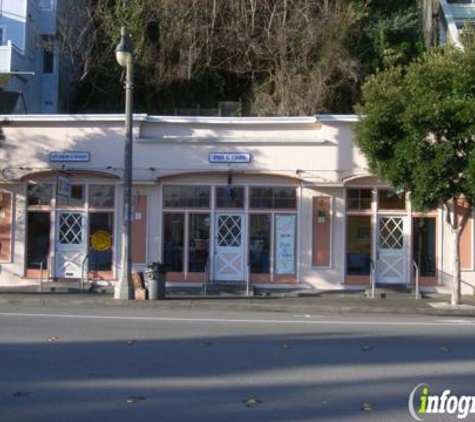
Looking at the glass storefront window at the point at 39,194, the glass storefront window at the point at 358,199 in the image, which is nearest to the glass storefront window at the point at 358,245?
the glass storefront window at the point at 358,199

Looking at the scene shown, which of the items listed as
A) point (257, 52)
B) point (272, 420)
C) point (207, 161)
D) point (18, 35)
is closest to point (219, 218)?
point (207, 161)

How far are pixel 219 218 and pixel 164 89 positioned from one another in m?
14.0

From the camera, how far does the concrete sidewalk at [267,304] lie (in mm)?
18016

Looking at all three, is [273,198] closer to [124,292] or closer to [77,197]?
[124,292]

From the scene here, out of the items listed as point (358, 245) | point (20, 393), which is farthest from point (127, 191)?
point (20, 393)

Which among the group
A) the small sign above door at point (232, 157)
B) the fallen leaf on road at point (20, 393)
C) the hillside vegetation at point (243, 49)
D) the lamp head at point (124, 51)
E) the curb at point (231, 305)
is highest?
the hillside vegetation at point (243, 49)

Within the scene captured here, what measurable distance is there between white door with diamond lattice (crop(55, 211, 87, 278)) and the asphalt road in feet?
26.5

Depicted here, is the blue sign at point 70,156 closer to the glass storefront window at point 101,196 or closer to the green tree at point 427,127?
the glass storefront window at point 101,196

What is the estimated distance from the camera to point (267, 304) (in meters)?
18.7

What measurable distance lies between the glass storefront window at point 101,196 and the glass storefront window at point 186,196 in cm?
170

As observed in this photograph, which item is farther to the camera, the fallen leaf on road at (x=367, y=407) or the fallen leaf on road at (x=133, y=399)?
the fallen leaf on road at (x=133, y=399)

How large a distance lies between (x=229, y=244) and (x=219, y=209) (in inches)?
42.0

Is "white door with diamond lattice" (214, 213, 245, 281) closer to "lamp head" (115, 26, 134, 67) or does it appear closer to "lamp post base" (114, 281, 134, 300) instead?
"lamp post base" (114, 281, 134, 300)

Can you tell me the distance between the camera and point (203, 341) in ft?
38.3
